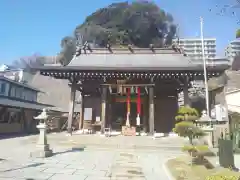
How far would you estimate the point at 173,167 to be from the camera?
7613mm

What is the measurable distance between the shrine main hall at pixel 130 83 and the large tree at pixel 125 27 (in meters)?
22.7

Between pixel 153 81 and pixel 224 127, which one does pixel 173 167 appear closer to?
pixel 224 127

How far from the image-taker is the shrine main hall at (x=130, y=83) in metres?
15.6

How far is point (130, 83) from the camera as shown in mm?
17438

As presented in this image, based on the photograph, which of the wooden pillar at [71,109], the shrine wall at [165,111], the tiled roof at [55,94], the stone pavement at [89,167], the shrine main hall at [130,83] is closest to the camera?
the stone pavement at [89,167]

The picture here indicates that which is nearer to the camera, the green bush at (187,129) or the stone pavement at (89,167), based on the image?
the stone pavement at (89,167)

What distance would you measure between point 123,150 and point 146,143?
1800mm

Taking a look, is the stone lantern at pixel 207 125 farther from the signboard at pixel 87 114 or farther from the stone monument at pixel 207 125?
the signboard at pixel 87 114

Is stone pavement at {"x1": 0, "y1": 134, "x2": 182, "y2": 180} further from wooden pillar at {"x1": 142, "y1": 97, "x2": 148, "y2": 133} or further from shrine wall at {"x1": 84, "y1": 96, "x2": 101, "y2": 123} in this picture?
shrine wall at {"x1": 84, "y1": 96, "x2": 101, "y2": 123}

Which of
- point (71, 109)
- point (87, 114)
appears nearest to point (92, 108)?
point (87, 114)

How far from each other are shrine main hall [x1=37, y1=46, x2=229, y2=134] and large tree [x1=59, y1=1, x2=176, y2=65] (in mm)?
22731

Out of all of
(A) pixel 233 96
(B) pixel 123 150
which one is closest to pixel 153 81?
(B) pixel 123 150

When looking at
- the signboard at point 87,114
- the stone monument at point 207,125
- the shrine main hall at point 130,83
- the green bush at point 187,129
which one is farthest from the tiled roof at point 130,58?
the green bush at point 187,129

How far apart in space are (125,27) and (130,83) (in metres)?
31.0
